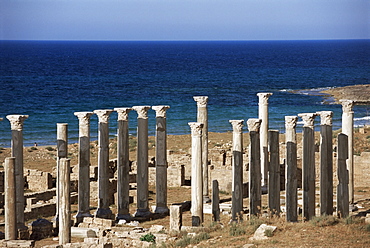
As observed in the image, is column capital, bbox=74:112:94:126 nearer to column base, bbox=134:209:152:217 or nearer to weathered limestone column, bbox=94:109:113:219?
weathered limestone column, bbox=94:109:113:219

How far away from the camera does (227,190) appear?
31641 mm

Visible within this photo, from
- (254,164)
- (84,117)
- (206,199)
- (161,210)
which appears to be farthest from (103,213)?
(254,164)

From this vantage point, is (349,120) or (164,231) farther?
(349,120)

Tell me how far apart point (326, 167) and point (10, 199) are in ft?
32.2

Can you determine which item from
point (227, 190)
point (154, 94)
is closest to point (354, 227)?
point (227, 190)

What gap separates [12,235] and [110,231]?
117 inches

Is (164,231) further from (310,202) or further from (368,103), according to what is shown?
(368,103)

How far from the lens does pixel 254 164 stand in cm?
2345

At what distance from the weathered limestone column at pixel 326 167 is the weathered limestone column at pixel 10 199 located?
9.47 meters

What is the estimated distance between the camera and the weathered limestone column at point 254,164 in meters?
23.4

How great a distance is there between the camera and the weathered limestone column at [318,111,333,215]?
23000mm

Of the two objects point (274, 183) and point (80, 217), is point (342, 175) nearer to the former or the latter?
point (274, 183)

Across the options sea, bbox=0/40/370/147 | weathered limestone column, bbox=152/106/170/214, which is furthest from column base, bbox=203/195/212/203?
sea, bbox=0/40/370/147

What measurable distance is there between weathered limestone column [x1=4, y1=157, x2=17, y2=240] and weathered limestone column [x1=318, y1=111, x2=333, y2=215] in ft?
31.1
